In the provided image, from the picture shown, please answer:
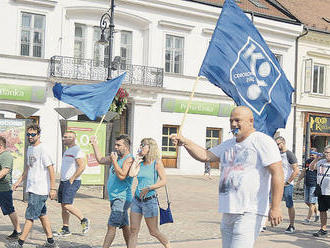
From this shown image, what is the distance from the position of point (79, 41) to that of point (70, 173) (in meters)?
16.9

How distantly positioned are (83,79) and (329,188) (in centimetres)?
1576

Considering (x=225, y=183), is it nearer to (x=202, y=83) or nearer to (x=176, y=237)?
(x=176, y=237)

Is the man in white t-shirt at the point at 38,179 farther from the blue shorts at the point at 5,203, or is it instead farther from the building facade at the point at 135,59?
the building facade at the point at 135,59

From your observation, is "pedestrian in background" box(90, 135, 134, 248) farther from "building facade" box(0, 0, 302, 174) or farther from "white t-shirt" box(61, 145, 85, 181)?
"building facade" box(0, 0, 302, 174)

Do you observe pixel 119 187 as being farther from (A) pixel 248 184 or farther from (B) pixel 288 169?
(B) pixel 288 169

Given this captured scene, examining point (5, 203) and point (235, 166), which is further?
point (5, 203)

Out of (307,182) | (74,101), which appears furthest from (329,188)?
(74,101)

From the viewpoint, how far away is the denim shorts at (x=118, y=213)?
665 centimetres

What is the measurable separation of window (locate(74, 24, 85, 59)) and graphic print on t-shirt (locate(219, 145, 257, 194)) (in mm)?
20365

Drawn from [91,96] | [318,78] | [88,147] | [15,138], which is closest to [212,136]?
[318,78]

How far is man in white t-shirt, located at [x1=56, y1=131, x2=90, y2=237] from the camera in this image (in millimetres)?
8125

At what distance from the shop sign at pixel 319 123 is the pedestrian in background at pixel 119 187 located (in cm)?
2514

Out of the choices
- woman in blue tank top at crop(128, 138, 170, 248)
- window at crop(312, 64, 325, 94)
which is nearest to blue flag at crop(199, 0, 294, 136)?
woman in blue tank top at crop(128, 138, 170, 248)

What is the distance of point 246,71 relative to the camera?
6.27 meters
